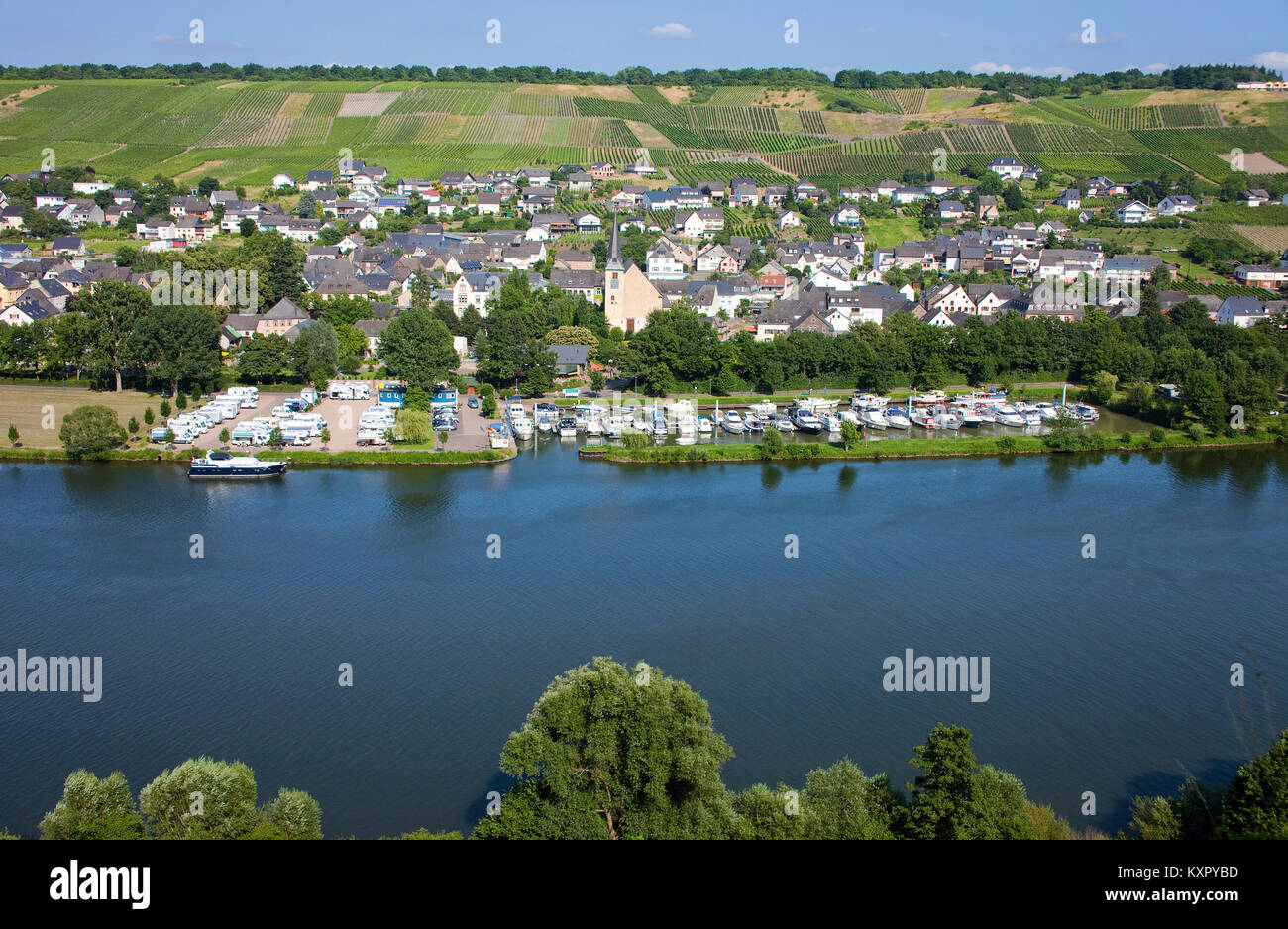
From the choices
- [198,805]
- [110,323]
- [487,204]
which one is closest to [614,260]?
[110,323]

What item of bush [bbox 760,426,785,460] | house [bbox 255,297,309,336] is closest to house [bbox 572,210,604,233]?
house [bbox 255,297,309,336]

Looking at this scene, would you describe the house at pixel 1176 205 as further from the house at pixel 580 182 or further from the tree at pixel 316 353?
the tree at pixel 316 353

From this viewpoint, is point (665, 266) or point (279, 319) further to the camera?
point (665, 266)

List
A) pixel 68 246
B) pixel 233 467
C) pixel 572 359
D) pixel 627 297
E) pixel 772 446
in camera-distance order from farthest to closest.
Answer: pixel 68 246 < pixel 627 297 < pixel 572 359 < pixel 772 446 < pixel 233 467

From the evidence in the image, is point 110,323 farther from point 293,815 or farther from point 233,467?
point 293,815

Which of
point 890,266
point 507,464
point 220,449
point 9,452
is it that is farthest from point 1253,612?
point 890,266

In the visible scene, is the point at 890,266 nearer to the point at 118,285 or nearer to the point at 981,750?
the point at 118,285

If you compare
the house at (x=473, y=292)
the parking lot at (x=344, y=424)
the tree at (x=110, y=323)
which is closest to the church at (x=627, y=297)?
the house at (x=473, y=292)
